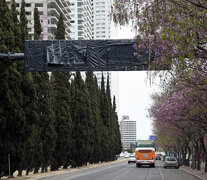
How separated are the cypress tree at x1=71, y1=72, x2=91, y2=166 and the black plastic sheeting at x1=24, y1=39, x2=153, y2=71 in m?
28.7

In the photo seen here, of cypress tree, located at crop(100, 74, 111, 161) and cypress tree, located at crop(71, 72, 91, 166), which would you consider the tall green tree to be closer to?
cypress tree, located at crop(71, 72, 91, 166)

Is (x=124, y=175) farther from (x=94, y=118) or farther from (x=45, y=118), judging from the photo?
(x=94, y=118)

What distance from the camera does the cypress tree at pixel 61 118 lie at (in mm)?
39281

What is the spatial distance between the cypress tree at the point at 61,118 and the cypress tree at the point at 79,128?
5.32 meters

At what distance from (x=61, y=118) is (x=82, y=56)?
22381 millimetres

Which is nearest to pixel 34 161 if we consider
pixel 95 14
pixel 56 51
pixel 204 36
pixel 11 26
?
pixel 11 26

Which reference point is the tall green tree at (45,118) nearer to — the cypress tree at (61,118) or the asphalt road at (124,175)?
the asphalt road at (124,175)

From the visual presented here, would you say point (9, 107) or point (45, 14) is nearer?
point (9, 107)

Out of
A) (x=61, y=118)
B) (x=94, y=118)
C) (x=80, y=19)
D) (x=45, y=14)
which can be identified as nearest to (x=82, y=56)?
(x=61, y=118)

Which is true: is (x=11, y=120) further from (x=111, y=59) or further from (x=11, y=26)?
(x=111, y=59)

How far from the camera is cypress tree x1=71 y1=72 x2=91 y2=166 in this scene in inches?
1849

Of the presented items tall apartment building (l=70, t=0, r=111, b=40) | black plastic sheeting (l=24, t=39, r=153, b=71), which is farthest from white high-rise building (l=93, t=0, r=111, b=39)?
black plastic sheeting (l=24, t=39, r=153, b=71)

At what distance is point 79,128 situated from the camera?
47.9 metres

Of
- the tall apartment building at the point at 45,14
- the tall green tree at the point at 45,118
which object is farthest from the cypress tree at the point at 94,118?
the tall apartment building at the point at 45,14
